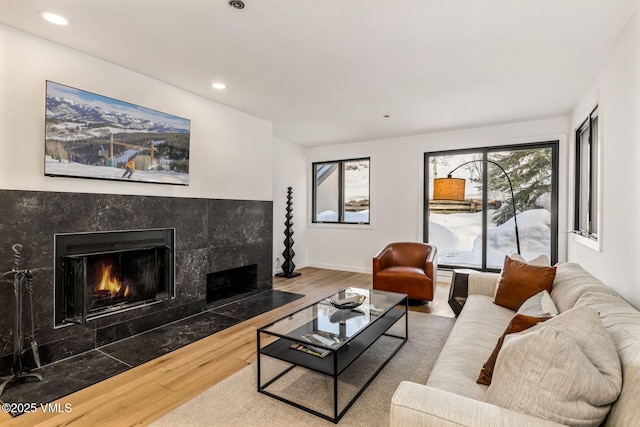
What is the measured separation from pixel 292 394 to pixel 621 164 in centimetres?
277

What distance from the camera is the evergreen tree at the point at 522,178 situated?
4789mm

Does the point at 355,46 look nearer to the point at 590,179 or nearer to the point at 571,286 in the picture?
the point at 571,286

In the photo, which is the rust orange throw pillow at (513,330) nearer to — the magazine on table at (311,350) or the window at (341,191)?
the magazine on table at (311,350)

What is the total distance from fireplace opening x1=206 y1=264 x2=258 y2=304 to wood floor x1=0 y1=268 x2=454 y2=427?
107 centimetres

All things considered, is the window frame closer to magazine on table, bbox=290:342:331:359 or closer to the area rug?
the area rug

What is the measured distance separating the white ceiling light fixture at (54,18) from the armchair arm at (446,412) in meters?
3.10

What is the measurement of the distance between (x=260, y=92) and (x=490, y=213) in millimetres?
3904

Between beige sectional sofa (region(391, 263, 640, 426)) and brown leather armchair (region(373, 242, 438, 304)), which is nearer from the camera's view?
beige sectional sofa (region(391, 263, 640, 426))

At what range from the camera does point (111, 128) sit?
2.89 metres

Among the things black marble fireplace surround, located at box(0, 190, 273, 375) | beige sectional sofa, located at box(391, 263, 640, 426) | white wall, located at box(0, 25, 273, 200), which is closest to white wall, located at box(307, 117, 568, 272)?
black marble fireplace surround, located at box(0, 190, 273, 375)

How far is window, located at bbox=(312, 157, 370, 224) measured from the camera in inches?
249

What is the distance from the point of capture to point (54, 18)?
2275 mm

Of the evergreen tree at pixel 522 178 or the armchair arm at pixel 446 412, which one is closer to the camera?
the armchair arm at pixel 446 412

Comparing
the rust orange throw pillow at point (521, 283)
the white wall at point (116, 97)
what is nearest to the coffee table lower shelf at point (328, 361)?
the rust orange throw pillow at point (521, 283)
